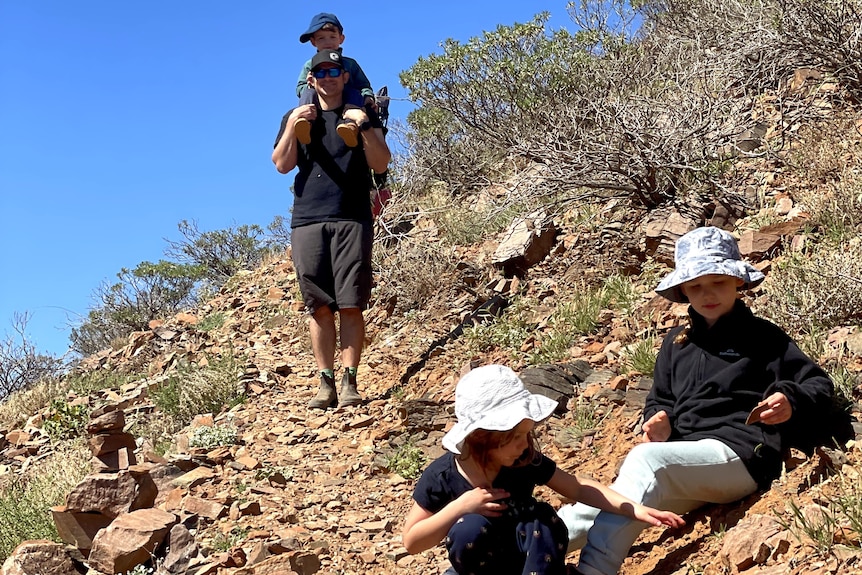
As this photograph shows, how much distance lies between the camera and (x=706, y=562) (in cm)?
291

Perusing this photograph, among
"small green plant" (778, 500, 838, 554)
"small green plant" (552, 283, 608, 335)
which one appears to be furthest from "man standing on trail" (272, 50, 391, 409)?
"small green plant" (778, 500, 838, 554)

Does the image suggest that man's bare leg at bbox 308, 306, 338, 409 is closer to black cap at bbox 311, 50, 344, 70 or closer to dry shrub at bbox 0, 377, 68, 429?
black cap at bbox 311, 50, 344, 70

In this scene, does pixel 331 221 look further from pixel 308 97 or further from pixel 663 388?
pixel 663 388

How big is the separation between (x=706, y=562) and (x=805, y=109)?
481cm

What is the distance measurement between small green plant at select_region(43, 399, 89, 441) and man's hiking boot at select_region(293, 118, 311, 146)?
291cm

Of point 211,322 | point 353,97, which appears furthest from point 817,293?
point 211,322

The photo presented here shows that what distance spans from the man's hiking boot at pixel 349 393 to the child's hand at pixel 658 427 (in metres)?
2.75

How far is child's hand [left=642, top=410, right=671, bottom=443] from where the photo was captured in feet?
10.6

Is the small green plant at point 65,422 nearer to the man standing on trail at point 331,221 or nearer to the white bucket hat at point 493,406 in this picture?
the man standing on trail at point 331,221

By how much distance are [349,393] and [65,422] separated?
8.46 ft

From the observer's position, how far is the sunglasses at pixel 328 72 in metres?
5.69

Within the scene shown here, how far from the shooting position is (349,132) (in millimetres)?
5551

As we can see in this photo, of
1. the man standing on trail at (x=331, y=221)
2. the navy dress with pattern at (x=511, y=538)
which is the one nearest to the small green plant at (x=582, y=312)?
the man standing on trail at (x=331, y=221)

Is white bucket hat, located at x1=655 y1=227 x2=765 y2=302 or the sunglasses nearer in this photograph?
white bucket hat, located at x1=655 y1=227 x2=765 y2=302
